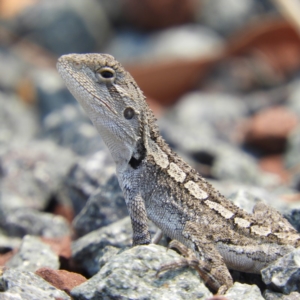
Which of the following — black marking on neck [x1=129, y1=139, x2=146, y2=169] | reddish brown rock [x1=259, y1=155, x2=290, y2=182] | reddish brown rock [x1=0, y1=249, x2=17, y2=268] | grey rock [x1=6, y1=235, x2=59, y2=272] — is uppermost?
black marking on neck [x1=129, y1=139, x2=146, y2=169]

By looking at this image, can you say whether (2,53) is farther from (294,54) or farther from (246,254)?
(246,254)

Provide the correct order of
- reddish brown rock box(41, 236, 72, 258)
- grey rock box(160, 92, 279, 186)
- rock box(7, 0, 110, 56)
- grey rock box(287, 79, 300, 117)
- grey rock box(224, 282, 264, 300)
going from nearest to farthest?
grey rock box(224, 282, 264, 300), reddish brown rock box(41, 236, 72, 258), grey rock box(160, 92, 279, 186), grey rock box(287, 79, 300, 117), rock box(7, 0, 110, 56)

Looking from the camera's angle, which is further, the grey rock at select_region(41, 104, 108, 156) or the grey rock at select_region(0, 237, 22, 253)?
the grey rock at select_region(41, 104, 108, 156)

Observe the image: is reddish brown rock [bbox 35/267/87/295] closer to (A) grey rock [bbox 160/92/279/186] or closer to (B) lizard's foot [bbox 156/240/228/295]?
(B) lizard's foot [bbox 156/240/228/295]

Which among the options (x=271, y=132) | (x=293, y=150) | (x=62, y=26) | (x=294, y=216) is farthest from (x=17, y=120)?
(x=294, y=216)

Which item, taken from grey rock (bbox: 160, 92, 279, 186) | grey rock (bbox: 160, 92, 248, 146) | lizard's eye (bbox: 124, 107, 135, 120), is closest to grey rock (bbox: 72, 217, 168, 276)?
lizard's eye (bbox: 124, 107, 135, 120)

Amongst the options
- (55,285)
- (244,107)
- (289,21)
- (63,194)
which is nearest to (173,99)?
(244,107)

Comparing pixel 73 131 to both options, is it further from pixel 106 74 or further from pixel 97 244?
pixel 106 74
